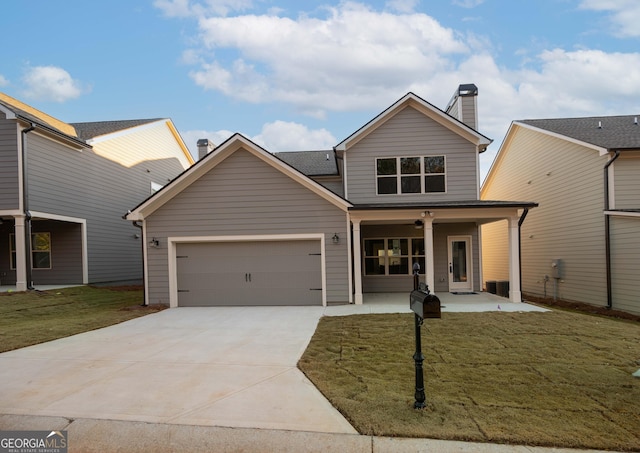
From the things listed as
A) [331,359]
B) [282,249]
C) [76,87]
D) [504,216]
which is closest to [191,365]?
[331,359]

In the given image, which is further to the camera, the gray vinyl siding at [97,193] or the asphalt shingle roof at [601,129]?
the gray vinyl siding at [97,193]

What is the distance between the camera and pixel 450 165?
13625 millimetres

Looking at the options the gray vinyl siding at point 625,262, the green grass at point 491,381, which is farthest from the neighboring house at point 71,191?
the gray vinyl siding at point 625,262

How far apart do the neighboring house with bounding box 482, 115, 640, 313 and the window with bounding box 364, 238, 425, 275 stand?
5.71 m

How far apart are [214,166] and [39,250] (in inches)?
398

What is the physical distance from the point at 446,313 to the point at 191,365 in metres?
6.56

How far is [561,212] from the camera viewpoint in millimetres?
15211

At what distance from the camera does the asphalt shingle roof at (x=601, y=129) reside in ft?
42.0

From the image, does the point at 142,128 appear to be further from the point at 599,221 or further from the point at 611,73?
the point at 611,73

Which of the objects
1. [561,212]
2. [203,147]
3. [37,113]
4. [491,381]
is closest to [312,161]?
[203,147]

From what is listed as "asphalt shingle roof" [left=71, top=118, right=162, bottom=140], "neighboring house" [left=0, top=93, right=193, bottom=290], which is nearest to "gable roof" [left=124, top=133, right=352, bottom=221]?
"neighboring house" [left=0, top=93, right=193, bottom=290]

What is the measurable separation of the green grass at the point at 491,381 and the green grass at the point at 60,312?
572 centimetres

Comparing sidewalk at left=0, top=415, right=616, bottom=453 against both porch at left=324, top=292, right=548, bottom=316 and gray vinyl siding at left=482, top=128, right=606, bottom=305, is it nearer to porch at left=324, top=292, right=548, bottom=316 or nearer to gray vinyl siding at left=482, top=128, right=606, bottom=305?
porch at left=324, top=292, right=548, bottom=316

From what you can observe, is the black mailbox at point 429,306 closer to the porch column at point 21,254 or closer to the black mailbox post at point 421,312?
the black mailbox post at point 421,312
